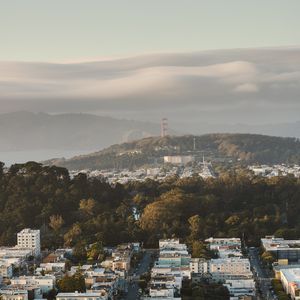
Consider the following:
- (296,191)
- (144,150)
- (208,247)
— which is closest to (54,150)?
(144,150)

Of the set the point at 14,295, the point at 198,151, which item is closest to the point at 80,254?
the point at 14,295

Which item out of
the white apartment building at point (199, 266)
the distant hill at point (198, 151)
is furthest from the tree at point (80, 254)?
the distant hill at point (198, 151)

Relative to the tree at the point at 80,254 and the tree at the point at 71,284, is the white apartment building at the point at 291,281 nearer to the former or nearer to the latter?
the tree at the point at 71,284

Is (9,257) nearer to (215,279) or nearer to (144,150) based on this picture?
(215,279)

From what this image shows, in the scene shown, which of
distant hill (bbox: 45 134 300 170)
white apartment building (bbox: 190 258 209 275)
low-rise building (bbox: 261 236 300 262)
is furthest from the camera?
distant hill (bbox: 45 134 300 170)

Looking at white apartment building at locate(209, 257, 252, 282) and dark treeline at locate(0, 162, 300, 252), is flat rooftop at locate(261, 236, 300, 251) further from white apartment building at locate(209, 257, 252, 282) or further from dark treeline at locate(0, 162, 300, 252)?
white apartment building at locate(209, 257, 252, 282)

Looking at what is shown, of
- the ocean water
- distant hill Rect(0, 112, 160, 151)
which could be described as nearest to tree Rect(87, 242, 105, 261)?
the ocean water
